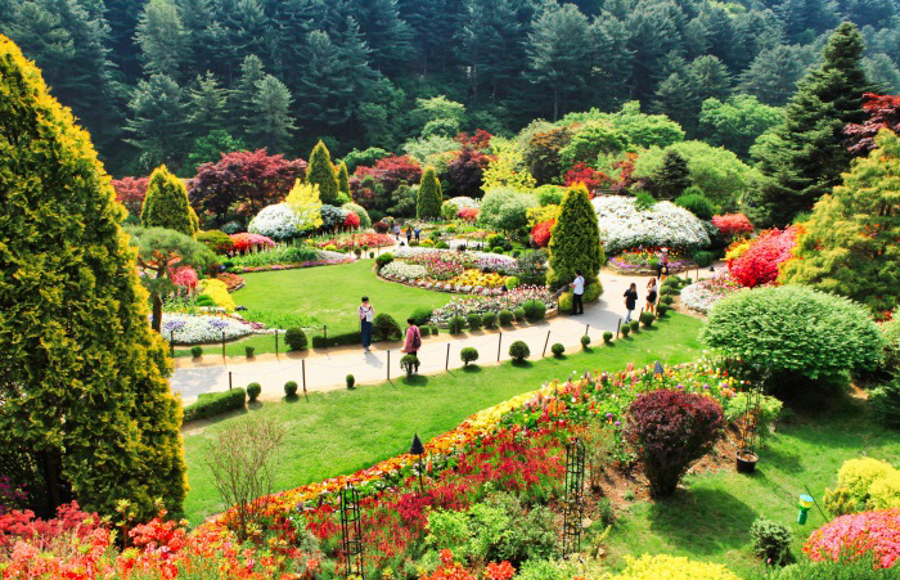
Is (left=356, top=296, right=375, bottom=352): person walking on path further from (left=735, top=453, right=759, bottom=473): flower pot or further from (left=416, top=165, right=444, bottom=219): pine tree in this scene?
(left=416, top=165, right=444, bottom=219): pine tree

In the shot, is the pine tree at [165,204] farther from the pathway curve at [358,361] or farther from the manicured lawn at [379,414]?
the manicured lawn at [379,414]

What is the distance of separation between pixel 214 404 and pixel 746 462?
9.16 m

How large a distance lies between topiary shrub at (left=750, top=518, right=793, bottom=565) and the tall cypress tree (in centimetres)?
2103

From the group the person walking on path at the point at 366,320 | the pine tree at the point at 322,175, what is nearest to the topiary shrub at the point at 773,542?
the person walking on path at the point at 366,320

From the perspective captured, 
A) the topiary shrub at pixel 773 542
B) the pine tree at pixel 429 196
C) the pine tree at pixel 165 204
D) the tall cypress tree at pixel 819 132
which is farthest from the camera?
the pine tree at pixel 429 196

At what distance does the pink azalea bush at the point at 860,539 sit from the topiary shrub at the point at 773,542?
0.28 m

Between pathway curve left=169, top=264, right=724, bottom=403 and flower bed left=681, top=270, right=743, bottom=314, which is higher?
flower bed left=681, top=270, right=743, bottom=314

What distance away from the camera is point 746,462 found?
873cm

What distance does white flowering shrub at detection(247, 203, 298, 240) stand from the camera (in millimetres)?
28609

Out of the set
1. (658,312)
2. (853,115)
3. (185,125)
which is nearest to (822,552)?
(658,312)

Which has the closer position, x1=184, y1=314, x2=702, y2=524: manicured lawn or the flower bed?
x1=184, y1=314, x2=702, y2=524: manicured lawn

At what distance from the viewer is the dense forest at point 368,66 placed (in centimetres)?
4997

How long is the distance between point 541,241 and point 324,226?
43.5ft

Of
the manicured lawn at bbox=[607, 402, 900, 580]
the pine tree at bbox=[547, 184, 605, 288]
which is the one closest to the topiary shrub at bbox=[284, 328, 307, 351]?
the pine tree at bbox=[547, 184, 605, 288]
